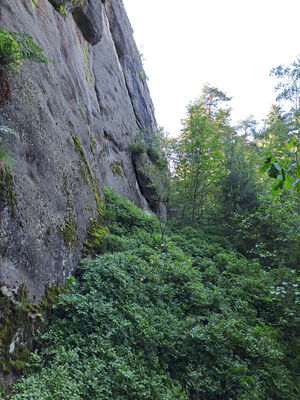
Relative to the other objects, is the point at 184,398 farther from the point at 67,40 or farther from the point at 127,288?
the point at 67,40

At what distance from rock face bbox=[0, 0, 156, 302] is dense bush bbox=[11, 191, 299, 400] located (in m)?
0.69

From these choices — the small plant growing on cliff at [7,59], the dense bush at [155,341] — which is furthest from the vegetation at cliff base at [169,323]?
the small plant growing on cliff at [7,59]

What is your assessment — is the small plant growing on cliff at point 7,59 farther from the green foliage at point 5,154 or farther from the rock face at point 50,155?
the green foliage at point 5,154

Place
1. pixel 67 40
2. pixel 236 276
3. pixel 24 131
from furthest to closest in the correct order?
pixel 67 40 < pixel 236 276 < pixel 24 131

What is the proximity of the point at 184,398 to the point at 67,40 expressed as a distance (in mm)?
9072

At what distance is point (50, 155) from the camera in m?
4.55

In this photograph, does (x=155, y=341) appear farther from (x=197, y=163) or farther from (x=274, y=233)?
(x=197, y=163)

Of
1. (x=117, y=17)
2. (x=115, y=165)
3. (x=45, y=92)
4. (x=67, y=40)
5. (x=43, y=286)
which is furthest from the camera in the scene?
(x=117, y=17)

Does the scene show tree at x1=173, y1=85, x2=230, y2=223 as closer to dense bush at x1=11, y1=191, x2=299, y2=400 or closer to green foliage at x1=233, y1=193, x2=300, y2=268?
green foliage at x1=233, y1=193, x2=300, y2=268

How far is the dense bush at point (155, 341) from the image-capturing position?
9.46ft

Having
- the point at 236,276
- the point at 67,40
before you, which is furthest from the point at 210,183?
the point at 67,40

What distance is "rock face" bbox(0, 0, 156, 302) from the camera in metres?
3.27

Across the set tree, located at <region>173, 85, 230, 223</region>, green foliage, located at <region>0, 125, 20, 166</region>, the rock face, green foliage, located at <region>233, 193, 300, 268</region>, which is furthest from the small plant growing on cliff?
tree, located at <region>173, 85, 230, 223</region>

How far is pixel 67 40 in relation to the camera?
7.62 m
